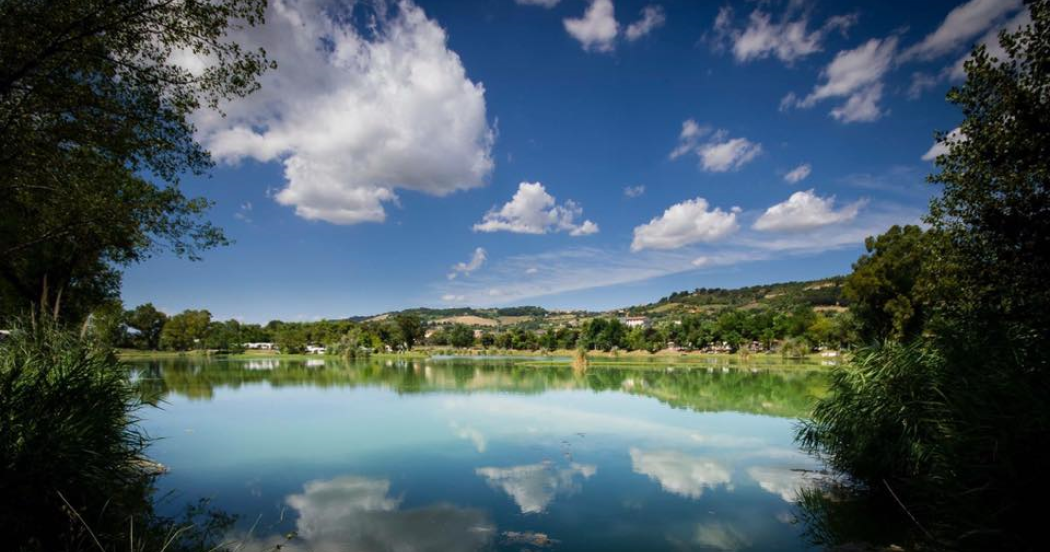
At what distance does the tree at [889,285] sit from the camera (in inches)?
1393

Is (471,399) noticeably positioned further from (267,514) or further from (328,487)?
(267,514)

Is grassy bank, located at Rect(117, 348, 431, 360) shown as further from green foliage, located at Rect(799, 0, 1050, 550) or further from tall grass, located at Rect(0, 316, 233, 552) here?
green foliage, located at Rect(799, 0, 1050, 550)

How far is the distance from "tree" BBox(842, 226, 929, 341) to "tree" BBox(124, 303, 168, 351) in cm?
14952

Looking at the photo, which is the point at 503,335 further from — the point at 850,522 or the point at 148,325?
the point at 850,522

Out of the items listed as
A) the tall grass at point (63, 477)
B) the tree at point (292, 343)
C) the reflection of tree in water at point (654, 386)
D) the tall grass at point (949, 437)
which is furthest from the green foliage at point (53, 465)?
the tree at point (292, 343)

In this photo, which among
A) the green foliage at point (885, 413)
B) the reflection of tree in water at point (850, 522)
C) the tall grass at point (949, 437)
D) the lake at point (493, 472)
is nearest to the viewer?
the tall grass at point (949, 437)

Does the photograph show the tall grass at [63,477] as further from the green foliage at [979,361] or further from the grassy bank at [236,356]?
the grassy bank at [236,356]

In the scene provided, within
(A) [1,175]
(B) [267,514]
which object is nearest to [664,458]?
(B) [267,514]

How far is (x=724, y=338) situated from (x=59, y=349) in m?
110

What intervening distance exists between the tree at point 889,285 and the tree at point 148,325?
149518mm

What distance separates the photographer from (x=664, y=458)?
16.7 metres

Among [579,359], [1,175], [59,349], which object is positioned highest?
[1,175]

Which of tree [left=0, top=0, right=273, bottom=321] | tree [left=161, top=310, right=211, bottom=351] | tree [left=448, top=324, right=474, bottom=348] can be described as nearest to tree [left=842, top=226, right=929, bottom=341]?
tree [left=0, top=0, right=273, bottom=321]

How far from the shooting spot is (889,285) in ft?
120
